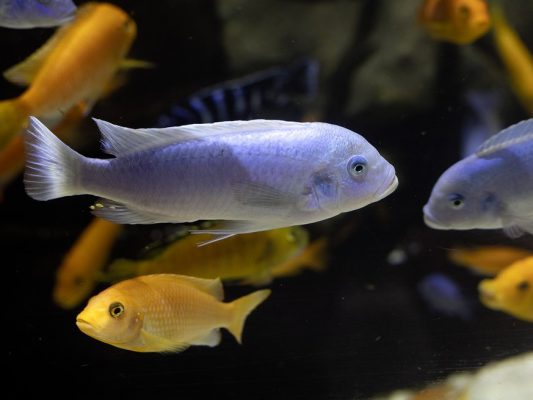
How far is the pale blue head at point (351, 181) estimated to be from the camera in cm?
137

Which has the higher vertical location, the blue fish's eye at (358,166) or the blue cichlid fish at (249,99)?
the blue fish's eye at (358,166)

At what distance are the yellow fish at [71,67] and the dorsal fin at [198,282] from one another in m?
0.73

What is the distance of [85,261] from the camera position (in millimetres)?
2109

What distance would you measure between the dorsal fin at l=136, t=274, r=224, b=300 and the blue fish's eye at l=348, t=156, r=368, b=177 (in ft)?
2.30

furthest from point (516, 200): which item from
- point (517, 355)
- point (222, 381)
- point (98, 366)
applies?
point (98, 366)

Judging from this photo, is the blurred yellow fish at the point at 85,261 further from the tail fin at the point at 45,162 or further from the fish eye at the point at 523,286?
the fish eye at the point at 523,286

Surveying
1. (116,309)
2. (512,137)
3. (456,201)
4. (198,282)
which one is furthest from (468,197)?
(116,309)

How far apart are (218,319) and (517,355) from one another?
1.20m

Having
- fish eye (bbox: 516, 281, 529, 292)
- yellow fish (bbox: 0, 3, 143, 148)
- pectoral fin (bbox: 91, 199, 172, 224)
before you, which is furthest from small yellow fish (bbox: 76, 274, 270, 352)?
fish eye (bbox: 516, 281, 529, 292)

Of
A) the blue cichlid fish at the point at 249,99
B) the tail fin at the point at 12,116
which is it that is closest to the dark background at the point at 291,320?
the blue cichlid fish at the point at 249,99

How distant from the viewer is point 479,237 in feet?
6.68

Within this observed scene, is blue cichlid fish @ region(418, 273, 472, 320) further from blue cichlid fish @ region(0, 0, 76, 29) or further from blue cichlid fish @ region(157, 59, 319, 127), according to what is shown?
blue cichlid fish @ region(0, 0, 76, 29)

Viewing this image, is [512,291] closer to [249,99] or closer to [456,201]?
[456,201]

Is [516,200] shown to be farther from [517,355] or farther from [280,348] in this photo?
[280,348]
